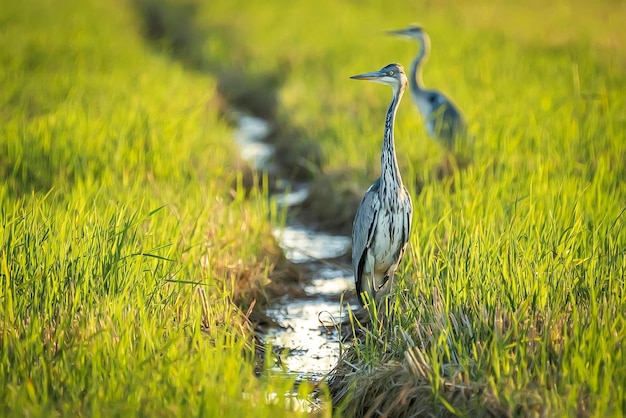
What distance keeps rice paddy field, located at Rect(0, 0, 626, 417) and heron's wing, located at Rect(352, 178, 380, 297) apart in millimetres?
288

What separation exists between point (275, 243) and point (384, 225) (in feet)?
5.30

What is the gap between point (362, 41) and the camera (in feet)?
41.8

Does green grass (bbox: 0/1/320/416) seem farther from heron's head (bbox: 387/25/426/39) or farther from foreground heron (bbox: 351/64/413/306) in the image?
heron's head (bbox: 387/25/426/39)

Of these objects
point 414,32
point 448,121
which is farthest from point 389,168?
point 414,32

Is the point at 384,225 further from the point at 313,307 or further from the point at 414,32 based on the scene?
the point at 414,32

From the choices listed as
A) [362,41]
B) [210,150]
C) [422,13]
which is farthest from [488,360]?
[422,13]

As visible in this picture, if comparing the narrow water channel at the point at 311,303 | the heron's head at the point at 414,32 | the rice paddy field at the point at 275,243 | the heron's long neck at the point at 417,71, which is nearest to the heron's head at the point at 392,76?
the rice paddy field at the point at 275,243

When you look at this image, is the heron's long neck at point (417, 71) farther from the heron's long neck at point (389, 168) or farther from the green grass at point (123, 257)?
the heron's long neck at point (389, 168)

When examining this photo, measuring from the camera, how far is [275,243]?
5.95 m

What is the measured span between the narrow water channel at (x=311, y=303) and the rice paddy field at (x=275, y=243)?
0.20 metres

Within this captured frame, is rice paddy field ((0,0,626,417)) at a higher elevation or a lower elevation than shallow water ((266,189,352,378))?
higher

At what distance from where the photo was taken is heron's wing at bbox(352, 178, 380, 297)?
14.9 feet

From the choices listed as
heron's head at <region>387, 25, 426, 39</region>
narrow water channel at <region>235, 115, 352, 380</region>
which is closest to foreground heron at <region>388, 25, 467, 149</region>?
heron's head at <region>387, 25, 426, 39</region>

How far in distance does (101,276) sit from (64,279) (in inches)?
6.9
